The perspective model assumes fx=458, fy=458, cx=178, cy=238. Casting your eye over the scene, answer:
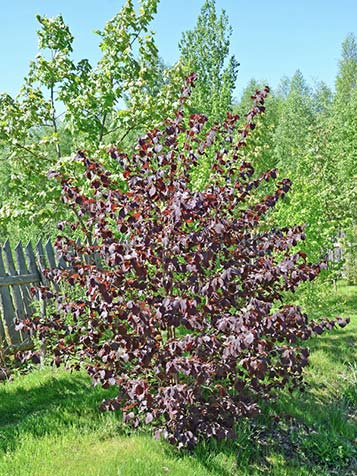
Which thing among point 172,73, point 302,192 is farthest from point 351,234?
point 172,73

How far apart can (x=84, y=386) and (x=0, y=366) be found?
159 cm

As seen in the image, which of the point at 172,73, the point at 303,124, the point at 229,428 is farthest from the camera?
the point at 303,124

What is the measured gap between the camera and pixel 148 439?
3422 millimetres

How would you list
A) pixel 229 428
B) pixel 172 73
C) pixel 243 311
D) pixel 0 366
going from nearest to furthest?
pixel 243 311
pixel 229 428
pixel 0 366
pixel 172 73

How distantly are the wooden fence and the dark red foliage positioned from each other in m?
2.75

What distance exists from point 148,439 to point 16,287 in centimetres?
361

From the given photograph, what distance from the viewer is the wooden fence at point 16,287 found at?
6.13m

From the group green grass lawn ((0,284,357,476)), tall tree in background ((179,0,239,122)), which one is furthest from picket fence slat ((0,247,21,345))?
tall tree in background ((179,0,239,122))

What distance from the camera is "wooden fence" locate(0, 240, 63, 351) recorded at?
6.13 metres

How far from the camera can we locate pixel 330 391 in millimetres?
4809

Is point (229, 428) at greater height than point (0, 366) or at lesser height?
lesser

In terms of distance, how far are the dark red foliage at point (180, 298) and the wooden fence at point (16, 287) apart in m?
2.75

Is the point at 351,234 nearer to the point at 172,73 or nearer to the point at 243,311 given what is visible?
the point at 172,73

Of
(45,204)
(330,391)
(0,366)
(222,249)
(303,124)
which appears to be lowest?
(330,391)
